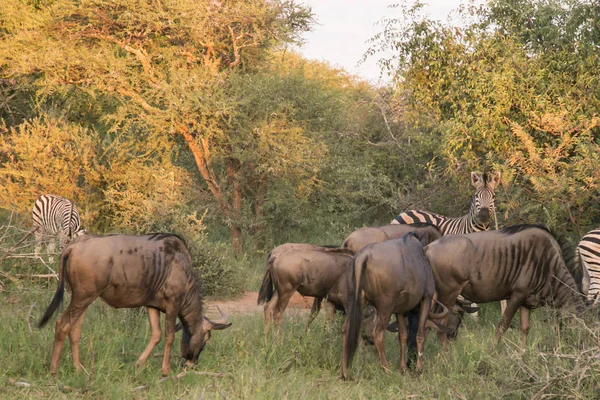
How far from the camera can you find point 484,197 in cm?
943

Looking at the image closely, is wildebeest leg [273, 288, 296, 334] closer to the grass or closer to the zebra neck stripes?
the grass

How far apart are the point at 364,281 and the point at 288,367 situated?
3.24 ft

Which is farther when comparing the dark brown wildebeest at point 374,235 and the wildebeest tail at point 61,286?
the dark brown wildebeest at point 374,235

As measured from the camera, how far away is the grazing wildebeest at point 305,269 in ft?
23.7

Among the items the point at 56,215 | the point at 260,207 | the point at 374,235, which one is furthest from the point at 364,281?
the point at 260,207

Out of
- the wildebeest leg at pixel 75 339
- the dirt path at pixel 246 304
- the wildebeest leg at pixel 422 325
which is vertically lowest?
the dirt path at pixel 246 304

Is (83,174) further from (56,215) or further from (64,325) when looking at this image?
(64,325)

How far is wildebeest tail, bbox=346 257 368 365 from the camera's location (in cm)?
584

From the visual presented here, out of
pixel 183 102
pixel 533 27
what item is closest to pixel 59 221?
pixel 183 102

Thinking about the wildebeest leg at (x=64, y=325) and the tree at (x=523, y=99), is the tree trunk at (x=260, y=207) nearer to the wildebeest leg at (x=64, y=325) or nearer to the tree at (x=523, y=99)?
the tree at (x=523, y=99)

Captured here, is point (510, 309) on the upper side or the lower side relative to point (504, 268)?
lower

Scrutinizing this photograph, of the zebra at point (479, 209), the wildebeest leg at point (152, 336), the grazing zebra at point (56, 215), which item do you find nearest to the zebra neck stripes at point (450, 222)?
the zebra at point (479, 209)

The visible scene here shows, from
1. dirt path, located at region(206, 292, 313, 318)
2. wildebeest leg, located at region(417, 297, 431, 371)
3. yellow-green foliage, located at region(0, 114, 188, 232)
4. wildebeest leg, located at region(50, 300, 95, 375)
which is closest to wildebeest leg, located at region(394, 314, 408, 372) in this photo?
wildebeest leg, located at region(417, 297, 431, 371)

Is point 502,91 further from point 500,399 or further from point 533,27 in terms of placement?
point 500,399
